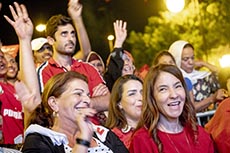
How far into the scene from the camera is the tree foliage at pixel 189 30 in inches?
313

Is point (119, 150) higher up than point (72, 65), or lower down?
lower down

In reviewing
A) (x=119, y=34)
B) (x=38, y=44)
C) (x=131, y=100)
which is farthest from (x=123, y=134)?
(x=38, y=44)

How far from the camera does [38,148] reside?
8.93 feet

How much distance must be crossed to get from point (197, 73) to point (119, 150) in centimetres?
267

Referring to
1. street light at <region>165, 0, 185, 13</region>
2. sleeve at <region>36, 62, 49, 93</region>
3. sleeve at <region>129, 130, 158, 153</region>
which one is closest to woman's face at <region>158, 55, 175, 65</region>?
sleeve at <region>36, 62, 49, 93</region>

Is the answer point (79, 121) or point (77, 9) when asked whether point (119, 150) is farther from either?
point (77, 9)

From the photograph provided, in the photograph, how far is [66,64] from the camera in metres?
4.11

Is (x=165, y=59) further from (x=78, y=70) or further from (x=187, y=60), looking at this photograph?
(x=78, y=70)

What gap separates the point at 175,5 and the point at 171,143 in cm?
536

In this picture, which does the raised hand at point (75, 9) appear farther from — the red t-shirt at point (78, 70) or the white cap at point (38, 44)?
the red t-shirt at point (78, 70)

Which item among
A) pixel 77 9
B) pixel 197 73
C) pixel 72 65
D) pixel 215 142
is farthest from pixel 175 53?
pixel 215 142

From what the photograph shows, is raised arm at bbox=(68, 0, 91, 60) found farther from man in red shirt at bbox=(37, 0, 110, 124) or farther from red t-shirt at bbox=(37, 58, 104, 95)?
red t-shirt at bbox=(37, 58, 104, 95)

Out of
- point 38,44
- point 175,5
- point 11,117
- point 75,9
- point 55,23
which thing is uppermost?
point 175,5

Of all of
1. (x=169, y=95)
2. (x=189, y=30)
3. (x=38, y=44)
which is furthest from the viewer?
(x=189, y=30)
